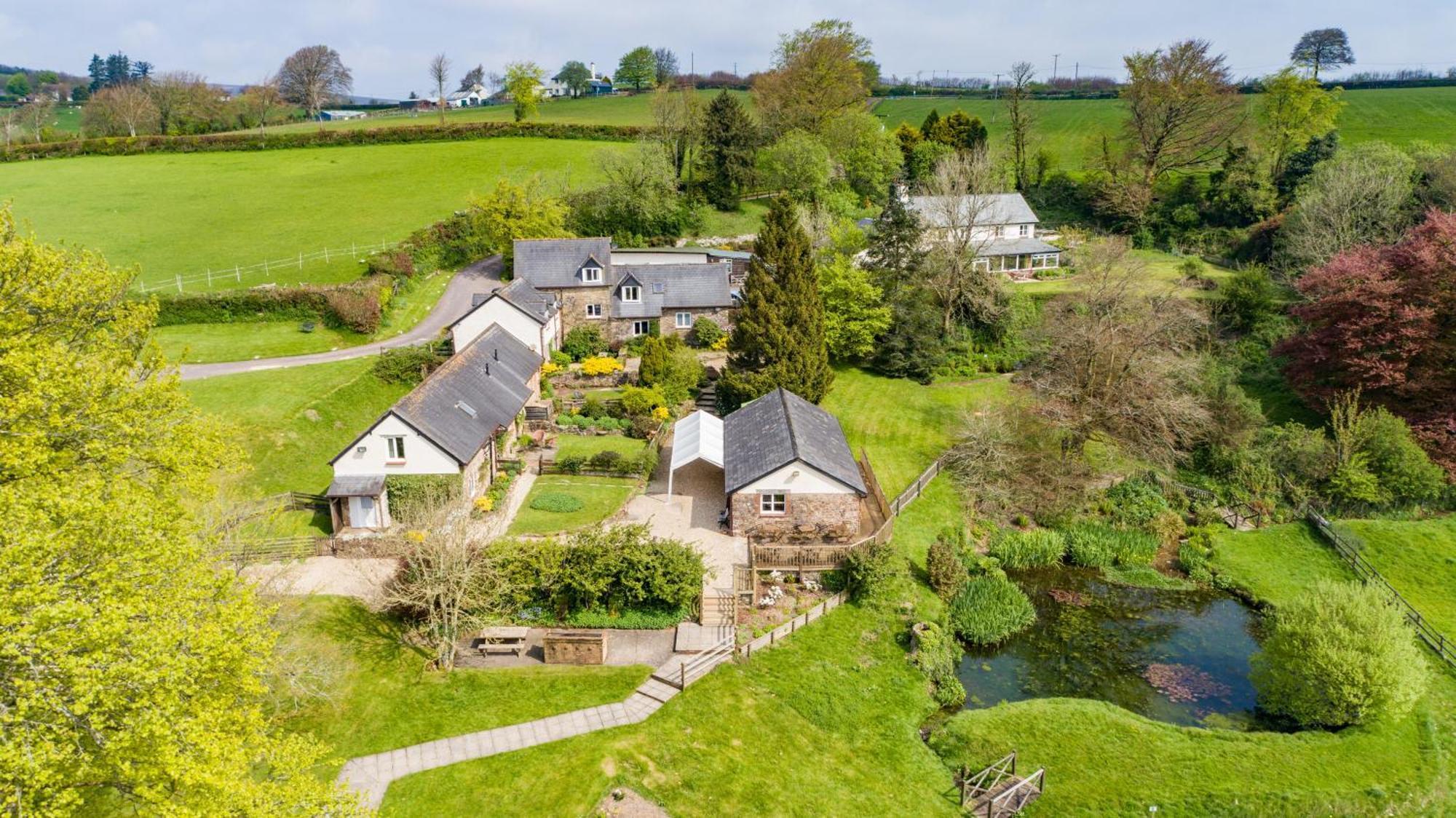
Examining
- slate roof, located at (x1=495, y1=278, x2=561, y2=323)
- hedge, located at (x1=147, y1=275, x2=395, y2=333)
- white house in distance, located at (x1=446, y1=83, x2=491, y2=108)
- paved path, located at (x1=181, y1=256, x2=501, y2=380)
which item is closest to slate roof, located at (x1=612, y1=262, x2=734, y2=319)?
slate roof, located at (x1=495, y1=278, x2=561, y2=323)

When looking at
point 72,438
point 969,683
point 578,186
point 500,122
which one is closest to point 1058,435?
point 969,683

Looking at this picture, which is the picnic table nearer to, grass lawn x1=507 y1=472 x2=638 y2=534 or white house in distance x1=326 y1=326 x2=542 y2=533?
grass lawn x1=507 y1=472 x2=638 y2=534

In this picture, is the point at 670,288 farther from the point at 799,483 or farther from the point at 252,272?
the point at 252,272

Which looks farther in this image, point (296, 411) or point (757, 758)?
point (296, 411)

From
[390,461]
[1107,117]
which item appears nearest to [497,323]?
[390,461]

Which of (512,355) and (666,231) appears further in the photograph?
(666,231)

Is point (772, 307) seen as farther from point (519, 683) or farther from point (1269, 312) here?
point (1269, 312)
